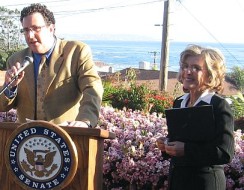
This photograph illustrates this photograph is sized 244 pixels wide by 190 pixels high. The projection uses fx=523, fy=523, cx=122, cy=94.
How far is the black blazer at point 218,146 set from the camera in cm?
279

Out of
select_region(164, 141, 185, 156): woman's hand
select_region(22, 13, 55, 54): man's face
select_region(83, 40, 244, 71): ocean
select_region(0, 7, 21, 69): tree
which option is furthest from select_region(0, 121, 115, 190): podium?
select_region(0, 7, 21, 69): tree

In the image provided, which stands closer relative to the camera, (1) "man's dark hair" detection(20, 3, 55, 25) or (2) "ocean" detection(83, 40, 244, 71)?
(1) "man's dark hair" detection(20, 3, 55, 25)

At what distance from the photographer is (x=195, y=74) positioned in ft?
9.55

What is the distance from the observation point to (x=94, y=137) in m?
2.88

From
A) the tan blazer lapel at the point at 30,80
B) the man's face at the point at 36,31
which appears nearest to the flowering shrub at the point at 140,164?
the tan blazer lapel at the point at 30,80

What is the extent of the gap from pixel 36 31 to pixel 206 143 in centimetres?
131

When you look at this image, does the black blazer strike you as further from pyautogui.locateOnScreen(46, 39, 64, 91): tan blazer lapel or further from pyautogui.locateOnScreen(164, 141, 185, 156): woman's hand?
pyautogui.locateOnScreen(46, 39, 64, 91): tan blazer lapel

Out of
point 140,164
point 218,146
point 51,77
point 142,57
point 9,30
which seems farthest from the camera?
point 142,57

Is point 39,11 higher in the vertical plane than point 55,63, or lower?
higher

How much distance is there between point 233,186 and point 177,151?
1260 millimetres

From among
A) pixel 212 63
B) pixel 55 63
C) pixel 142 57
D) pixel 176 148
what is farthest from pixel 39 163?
pixel 142 57

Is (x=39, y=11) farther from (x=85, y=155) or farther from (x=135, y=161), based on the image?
(x=135, y=161)

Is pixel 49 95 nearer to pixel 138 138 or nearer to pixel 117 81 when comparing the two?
pixel 138 138

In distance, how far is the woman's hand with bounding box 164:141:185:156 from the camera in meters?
2.84
